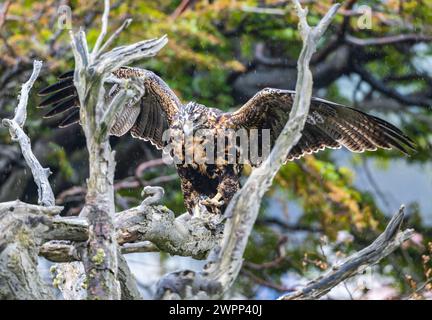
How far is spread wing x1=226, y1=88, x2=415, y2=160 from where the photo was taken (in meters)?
5.89

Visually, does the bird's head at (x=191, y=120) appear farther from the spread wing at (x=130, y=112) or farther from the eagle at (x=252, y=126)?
the spread wing at (x=130, y=112)

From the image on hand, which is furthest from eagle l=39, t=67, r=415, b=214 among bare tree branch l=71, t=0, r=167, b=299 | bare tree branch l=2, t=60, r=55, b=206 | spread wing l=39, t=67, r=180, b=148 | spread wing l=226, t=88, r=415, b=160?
bare tree branch l=71, t=0, r=167, b=299

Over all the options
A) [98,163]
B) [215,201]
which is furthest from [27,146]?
[215,201]

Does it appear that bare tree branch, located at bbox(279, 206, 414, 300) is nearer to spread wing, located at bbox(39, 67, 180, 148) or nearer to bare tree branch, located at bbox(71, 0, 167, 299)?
bare tree branch, located at bbox(71, 0, 167, 299)

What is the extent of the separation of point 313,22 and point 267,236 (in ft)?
7.92

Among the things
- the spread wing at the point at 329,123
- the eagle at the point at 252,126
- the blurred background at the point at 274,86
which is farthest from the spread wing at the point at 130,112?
the blurred background at the point at 274,86

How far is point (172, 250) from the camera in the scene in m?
4.93

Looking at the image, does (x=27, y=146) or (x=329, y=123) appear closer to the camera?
(x=27, y=146)

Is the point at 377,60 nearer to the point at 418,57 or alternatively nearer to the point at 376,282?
the point at 418,57

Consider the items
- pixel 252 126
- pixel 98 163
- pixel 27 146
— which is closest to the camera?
pixel 98 163

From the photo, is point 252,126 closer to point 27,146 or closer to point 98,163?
point 27,146

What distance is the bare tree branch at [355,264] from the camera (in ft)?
11.7

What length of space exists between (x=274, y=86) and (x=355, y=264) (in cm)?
659

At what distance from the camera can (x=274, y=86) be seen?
10.1 m
